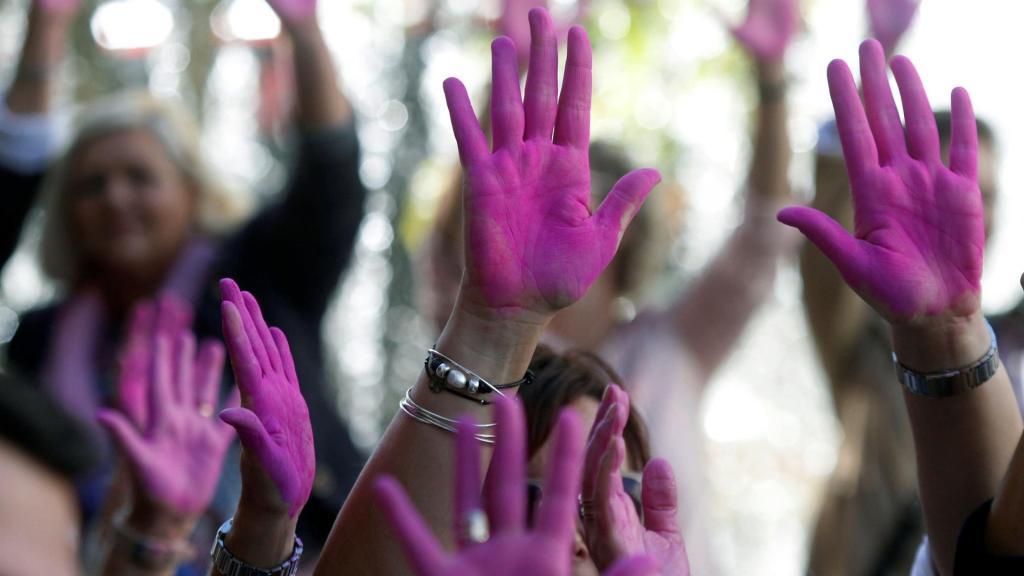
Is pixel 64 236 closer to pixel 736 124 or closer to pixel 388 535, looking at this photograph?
pixel 388 535

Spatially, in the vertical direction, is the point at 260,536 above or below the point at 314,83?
below

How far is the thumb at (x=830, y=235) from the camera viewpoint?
1.23 m

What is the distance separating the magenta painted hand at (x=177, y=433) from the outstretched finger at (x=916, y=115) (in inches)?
39.5

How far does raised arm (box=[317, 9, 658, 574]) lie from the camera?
1.19 metres

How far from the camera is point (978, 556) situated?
1234mm

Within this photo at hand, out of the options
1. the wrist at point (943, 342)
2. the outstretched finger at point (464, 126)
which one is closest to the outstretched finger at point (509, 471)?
the outstretched finger at point (464, 126)

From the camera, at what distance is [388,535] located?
1.19 meters

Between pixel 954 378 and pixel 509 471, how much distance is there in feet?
2.08

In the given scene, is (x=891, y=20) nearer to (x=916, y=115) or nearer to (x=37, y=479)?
(x=916, y=115)

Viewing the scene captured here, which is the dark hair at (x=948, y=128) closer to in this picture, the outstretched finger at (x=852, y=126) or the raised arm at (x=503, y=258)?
the outstretched finger at (x=852, y=126)

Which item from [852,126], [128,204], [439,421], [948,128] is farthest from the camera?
[128,204]

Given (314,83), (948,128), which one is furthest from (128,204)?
(948,128)

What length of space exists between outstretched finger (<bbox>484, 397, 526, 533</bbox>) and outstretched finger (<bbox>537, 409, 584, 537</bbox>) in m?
0.02

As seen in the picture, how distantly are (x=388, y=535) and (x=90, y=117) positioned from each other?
2008mm
